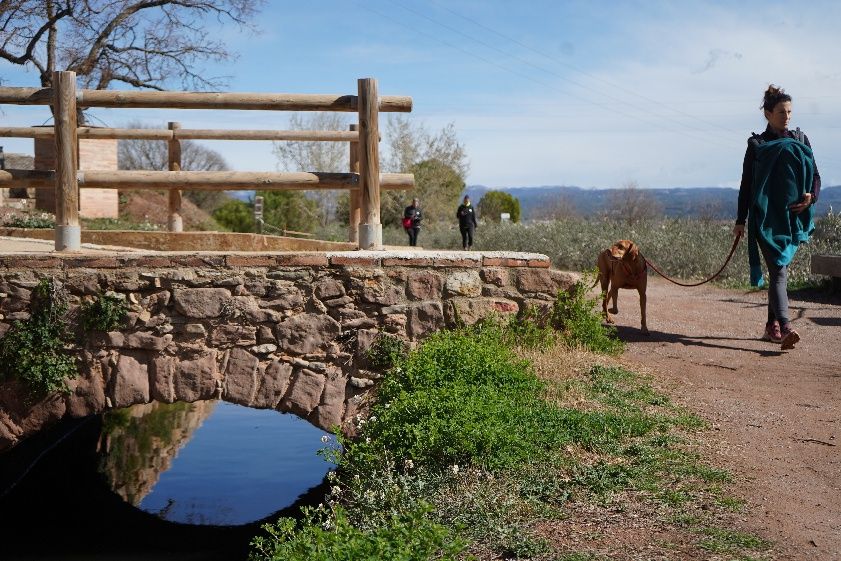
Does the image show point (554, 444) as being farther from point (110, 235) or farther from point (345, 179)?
point (110, 235)

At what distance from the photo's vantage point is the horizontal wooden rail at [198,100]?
22.1 ft

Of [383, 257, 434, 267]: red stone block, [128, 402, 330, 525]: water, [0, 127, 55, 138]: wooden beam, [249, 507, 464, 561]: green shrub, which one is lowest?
[128, 402, 330, 525]: water

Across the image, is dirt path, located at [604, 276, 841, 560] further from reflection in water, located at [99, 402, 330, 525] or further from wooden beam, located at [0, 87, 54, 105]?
wooden beam, located at [0, 87, 54, 105]

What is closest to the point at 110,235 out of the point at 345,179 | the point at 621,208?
the point at 345,179

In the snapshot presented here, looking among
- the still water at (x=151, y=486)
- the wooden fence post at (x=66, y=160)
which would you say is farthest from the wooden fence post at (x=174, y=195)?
the wooden fence post at (x=66, y=160)

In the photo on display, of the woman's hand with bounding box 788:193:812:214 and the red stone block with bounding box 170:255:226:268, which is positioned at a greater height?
the woman's hand with bounding box 788:193:812:214

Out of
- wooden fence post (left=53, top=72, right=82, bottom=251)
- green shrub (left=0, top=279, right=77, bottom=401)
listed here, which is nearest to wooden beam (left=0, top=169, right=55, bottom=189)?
wooden fence post (left=53, top=72, right=82, bottom=251)

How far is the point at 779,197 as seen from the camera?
321 inches

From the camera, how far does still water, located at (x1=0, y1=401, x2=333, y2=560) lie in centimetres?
779

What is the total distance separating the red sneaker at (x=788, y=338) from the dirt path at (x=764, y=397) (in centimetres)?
8

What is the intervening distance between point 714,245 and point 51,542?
12729 mm

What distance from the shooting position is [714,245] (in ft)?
55.4

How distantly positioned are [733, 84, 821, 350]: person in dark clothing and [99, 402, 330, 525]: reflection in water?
490cm

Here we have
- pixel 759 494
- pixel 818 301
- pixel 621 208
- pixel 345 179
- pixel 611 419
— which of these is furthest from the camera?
pixel 621 208
